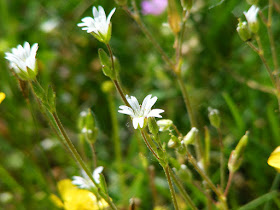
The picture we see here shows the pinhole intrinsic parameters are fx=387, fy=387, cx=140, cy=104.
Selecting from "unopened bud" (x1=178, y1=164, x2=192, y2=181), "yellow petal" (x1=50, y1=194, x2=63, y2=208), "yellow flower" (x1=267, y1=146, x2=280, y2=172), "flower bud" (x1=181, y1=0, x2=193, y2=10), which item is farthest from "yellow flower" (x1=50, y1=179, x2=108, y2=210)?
"flower bud" (x1=181, y1=0, x2=193, y2=10)

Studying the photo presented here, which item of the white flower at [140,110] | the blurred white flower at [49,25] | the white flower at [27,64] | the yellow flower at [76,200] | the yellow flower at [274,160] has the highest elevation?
the blurred white flower at [49,25]

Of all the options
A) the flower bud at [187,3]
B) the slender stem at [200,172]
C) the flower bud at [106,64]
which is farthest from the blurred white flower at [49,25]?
the slender stem at [200,172]

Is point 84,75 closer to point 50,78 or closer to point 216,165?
point 50,78

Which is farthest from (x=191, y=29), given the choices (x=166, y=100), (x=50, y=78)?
(x=50, y=78)

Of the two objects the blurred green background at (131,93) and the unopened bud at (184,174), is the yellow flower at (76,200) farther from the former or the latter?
the unopened bud at (184,174)

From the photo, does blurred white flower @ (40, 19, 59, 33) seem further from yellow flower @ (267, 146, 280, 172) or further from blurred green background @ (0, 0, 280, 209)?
yellow flower @ (267, 146, 280, 172)
